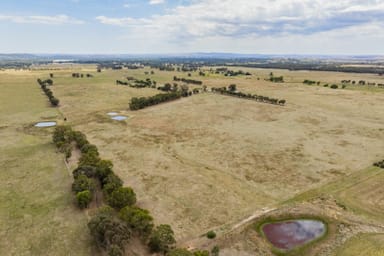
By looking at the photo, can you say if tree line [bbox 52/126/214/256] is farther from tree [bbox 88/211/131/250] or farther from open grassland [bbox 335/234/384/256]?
open grassland [bbox 335/234/384/256]

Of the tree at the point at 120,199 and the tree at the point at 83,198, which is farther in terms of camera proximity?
the tree at the point at 83,198

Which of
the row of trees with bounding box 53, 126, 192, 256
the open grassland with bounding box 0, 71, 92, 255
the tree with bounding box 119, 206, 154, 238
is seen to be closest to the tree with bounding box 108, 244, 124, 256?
the row of trees with bounding box 53, 126, 192, 256

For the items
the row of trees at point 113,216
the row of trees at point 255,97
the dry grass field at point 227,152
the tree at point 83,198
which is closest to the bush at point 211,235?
the dry grass field at point 227,152

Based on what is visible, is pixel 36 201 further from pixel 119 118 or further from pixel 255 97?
pixel 255 97

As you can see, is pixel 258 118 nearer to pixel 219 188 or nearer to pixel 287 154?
pixel 287 154

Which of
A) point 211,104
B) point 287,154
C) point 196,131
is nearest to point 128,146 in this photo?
point 196,131

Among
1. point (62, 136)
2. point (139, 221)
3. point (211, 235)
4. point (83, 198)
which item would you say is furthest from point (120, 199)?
point (62, 136)

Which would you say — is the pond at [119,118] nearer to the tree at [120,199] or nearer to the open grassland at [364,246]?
the tree at [120,199]
